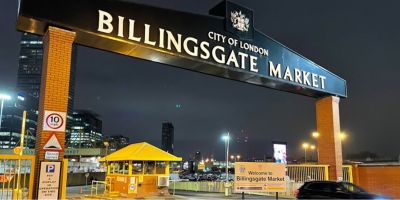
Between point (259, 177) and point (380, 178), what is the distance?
29.3 feet

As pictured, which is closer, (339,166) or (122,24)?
(122,24)

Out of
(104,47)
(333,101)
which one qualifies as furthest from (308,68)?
(104,47)

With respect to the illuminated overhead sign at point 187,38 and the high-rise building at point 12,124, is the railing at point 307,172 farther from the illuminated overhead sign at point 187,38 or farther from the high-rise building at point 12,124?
the high-rise building at point 12,124

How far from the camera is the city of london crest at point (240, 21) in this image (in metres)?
16.9

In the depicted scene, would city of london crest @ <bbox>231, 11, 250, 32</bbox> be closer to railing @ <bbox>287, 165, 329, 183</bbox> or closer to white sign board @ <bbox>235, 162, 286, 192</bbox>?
white sign board @ <bbox>235, 162, 286, 192</bbox>

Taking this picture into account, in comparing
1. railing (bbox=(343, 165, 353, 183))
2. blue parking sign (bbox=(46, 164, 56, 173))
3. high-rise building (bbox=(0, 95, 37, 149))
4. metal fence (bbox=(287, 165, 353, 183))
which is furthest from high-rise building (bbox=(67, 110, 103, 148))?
blue parking sign (bbox=(46, 164, 56, 173))

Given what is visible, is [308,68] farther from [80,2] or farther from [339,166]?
[80,2]

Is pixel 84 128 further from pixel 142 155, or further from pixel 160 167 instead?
pixel 142 155

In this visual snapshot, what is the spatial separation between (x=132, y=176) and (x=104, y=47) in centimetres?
1281

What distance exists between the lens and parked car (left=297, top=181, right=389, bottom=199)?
16.1 m

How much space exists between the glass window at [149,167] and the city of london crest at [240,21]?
11981 millimetres

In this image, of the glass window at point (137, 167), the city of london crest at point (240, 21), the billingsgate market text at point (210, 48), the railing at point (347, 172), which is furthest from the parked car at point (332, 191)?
the glass window at point (137, 167)

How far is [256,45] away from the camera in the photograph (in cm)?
1744

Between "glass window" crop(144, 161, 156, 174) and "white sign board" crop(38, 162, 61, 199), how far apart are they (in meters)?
14.6
